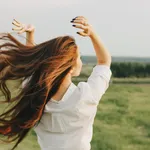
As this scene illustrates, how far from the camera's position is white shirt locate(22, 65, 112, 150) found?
2293mm

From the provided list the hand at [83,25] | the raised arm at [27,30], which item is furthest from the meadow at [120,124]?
the hand at [83,25]

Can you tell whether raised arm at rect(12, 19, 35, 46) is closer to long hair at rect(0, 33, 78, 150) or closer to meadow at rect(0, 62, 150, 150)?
long hair at rect(0, 33, 78, 150)

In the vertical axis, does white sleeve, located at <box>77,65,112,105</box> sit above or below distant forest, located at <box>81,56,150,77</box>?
above

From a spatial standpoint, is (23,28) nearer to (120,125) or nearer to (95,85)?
(95,85)

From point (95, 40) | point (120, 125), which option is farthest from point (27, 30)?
point (120, 125)

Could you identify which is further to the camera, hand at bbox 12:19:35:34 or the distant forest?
the distant forest

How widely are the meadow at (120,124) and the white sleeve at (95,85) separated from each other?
4.35m

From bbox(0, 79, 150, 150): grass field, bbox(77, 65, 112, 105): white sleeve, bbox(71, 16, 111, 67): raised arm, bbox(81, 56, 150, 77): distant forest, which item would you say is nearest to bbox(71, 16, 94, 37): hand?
bbox(71, 16, 111, 67): raised arm

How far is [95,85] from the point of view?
232 centimetres

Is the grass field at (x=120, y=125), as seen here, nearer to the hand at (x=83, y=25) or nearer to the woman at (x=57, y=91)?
the woman at (x=57, y=91)

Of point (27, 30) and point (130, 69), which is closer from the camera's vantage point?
point (27, 30)

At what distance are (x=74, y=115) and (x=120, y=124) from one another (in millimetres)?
7167

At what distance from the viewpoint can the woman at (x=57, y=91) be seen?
2297 millimetres

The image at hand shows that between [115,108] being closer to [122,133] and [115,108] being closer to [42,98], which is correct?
[122,133]
